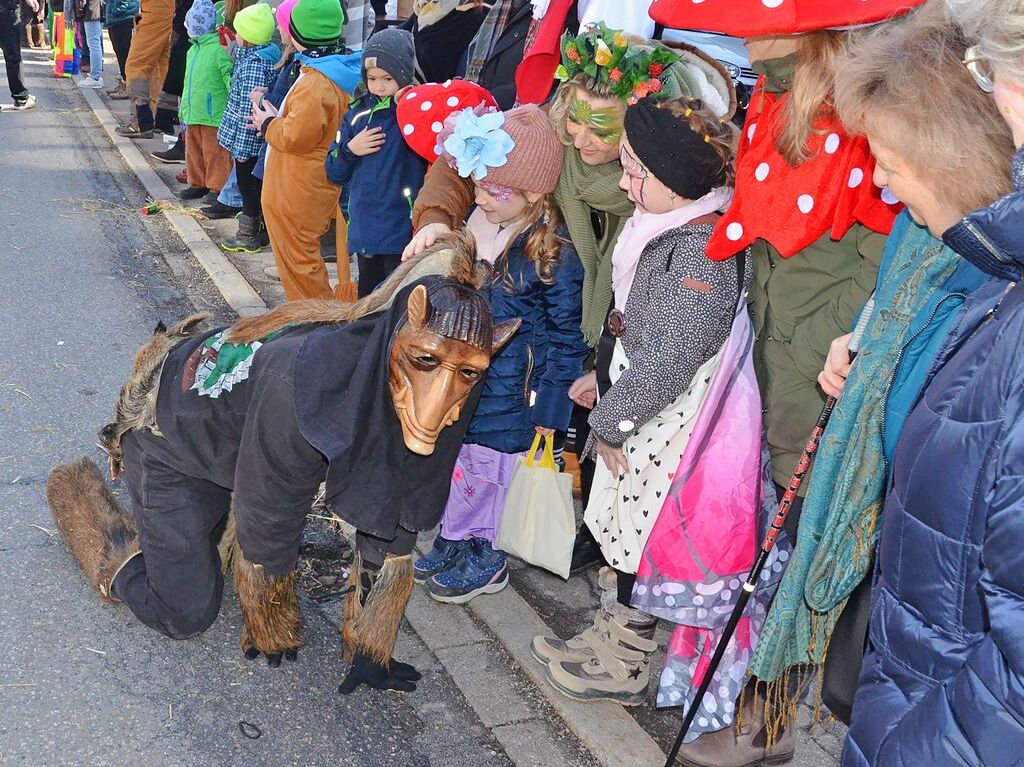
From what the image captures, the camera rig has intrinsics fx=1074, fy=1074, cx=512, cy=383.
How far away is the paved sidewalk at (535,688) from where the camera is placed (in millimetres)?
2961

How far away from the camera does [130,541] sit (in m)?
3.44

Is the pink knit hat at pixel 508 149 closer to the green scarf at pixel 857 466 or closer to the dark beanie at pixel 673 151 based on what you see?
the dark beanie at pixel 673 151

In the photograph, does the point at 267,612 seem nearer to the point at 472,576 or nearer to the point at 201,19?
the point at 472,576

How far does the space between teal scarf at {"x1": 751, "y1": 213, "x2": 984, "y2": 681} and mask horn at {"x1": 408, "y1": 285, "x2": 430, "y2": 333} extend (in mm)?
962

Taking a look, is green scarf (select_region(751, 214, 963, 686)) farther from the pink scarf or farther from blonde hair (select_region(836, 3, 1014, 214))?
the pink scarf

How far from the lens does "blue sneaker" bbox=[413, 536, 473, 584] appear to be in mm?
3729

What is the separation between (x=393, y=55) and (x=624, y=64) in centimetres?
204

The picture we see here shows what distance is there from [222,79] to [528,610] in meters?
6.00

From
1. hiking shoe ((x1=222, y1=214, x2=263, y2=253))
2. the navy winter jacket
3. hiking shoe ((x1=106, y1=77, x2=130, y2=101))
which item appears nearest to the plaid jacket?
hiking shoe ((x1=222, y1=214, x2=263, y2=253))

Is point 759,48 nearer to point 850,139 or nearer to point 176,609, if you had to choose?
point 850,139

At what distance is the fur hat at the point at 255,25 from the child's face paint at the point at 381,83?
2.52m

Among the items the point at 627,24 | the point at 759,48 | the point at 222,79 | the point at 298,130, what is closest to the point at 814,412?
the point at 759,48

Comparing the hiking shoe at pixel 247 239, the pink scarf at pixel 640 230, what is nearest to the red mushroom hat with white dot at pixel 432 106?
the pink scarf at pixel 640 230

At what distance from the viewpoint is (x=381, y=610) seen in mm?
3057
